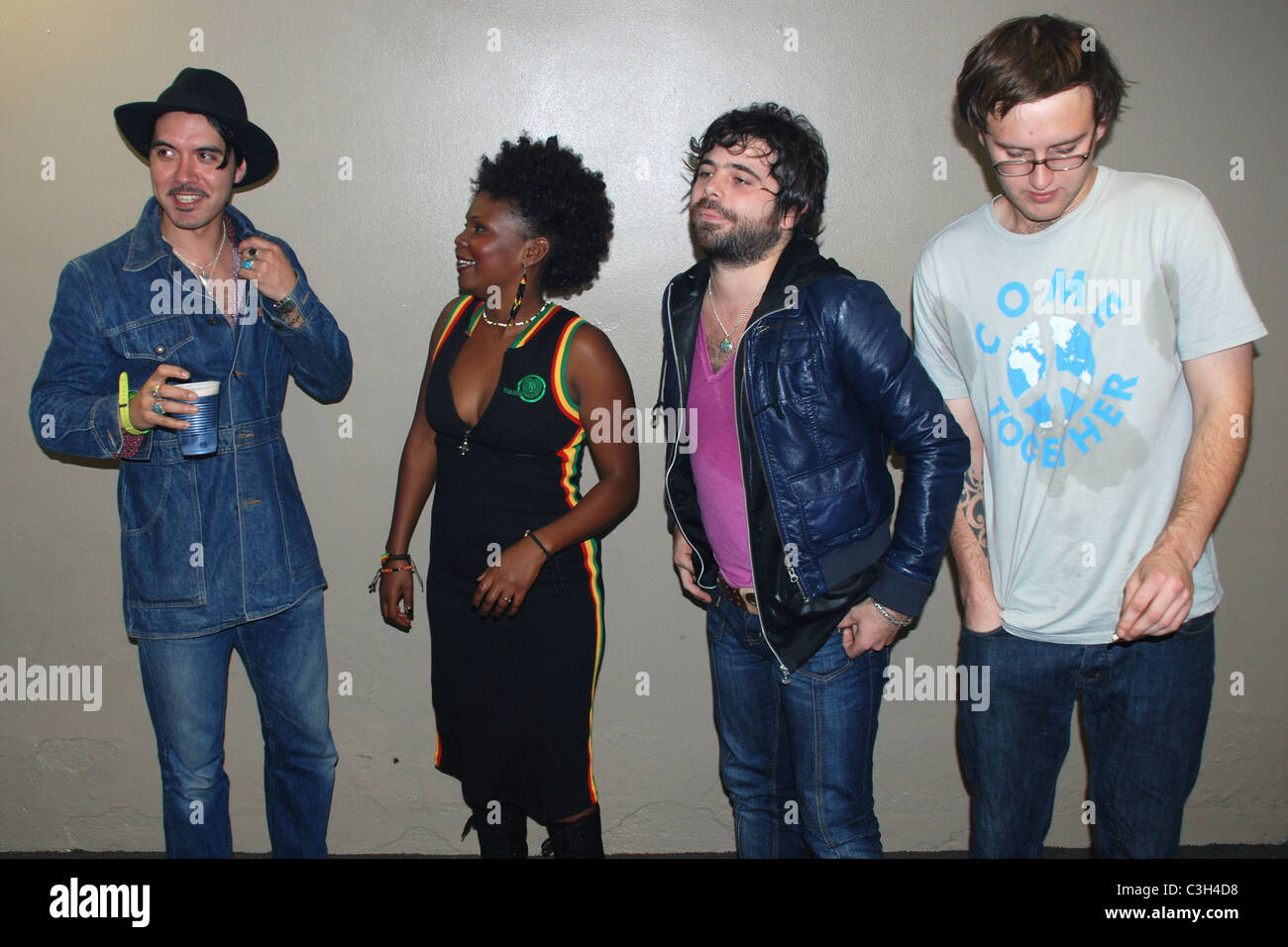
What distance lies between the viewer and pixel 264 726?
2475 millimetres

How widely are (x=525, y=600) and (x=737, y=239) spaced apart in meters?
0.99

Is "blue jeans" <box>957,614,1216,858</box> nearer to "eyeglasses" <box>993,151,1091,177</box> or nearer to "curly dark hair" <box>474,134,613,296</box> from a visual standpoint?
"eyeglasses" <box>993,151,1091,177</box>

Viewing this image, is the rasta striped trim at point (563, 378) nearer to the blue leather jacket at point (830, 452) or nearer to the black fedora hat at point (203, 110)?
the blue leather jacket at point (830, 452)

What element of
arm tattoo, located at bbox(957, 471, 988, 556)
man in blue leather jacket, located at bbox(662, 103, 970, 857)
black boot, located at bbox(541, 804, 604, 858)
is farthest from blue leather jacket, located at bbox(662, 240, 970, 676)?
black boot, located at bbox(541, 804, 604, 858)

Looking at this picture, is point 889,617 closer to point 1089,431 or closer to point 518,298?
point 1089,431

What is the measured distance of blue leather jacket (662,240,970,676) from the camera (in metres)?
1.96

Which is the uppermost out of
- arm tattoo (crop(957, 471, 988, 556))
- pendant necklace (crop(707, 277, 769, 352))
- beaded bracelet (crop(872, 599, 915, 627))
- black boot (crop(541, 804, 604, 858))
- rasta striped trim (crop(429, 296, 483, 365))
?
rasta striped trim (crop(429, 296, 483, 365))

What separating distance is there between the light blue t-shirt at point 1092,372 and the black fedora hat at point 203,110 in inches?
68.4

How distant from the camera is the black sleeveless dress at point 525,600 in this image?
7.53ft

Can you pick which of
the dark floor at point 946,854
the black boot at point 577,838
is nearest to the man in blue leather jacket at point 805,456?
the black boot at point 577,838

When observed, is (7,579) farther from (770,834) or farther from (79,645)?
(770,834)

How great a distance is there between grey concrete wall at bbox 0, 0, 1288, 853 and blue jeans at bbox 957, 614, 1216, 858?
0.85 metres

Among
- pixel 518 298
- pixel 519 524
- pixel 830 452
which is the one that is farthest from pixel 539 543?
pixel 830 452

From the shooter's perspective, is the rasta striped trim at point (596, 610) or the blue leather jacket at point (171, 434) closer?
the blue leather jacket at point (171, 434)
